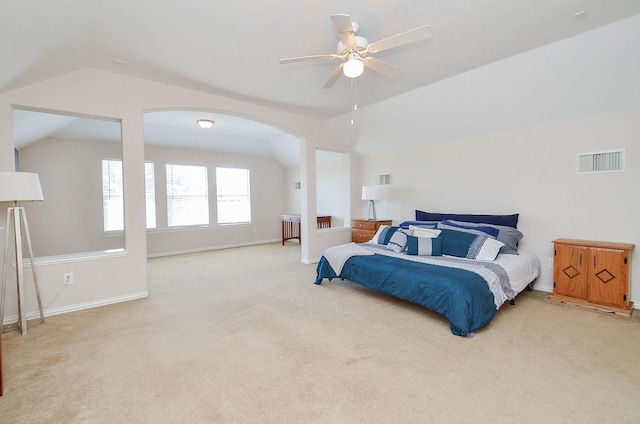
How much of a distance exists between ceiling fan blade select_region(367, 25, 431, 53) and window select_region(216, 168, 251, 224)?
19.2 feet

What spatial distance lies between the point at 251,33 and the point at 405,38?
135 centimetres

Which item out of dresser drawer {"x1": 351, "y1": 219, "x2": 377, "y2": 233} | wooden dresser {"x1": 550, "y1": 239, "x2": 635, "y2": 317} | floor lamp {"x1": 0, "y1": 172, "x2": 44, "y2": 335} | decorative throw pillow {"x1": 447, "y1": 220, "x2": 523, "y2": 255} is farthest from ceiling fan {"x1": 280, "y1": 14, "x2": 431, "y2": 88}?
dresser drawer {"x1": 351, "y1": 219, "x2": 377, "y2": 233}

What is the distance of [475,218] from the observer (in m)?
4.28

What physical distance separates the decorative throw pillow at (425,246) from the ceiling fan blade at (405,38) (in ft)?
7.84

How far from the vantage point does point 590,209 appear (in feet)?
11.3

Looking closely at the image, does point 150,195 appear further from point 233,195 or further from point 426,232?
point 426,232

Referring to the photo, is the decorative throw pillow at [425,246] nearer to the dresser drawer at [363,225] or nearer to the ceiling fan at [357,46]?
the dresser drawer at [363,225]

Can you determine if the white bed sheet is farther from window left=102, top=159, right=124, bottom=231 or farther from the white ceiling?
window left=102, top=159, right=124, bottom=231

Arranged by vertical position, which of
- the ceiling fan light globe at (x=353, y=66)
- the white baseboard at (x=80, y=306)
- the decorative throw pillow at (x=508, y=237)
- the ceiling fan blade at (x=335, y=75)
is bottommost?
the white baseboard at (x=80, y=306)

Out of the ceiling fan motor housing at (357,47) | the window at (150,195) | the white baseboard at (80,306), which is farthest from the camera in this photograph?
the window at (150,195)

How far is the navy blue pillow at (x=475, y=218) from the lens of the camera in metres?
3.98

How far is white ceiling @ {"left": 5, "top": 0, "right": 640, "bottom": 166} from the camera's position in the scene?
2.22 meters

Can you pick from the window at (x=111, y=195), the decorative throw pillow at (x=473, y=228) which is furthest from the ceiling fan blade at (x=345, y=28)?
the window at (x=111, y=195)

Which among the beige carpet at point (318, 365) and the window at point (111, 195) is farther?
the window at point (111, 195)
